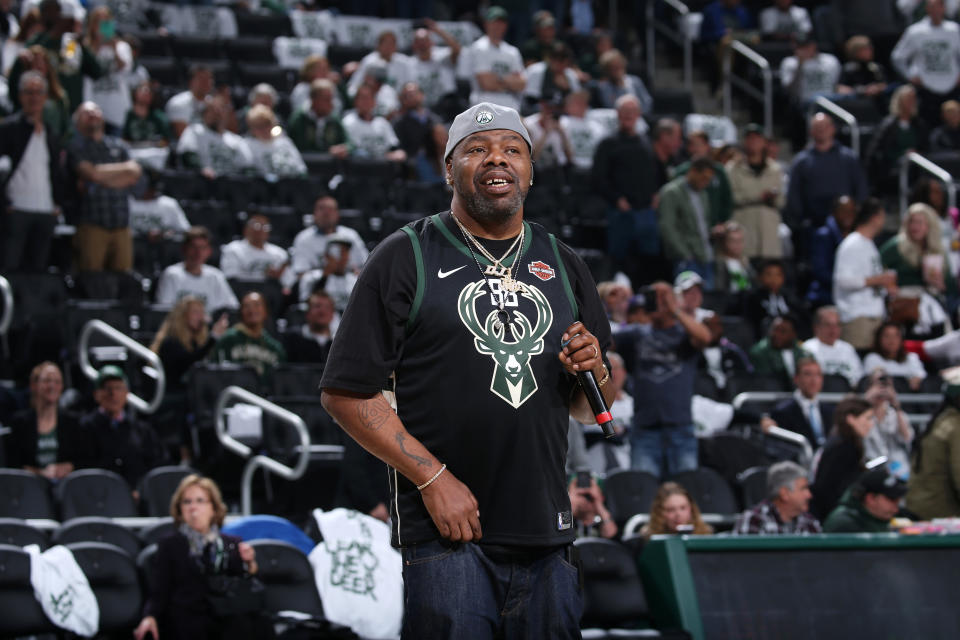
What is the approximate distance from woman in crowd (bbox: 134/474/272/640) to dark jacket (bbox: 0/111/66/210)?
14.1 ft

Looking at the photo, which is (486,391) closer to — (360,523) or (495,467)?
(495,467)

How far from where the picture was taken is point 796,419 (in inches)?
404

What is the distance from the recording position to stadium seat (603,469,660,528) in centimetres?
894

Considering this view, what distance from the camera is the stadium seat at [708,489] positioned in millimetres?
9102

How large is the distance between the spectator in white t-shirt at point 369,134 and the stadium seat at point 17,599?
7.21m

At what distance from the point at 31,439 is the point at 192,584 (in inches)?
96.2

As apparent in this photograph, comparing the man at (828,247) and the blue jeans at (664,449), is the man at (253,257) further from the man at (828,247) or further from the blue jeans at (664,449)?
the man at (828,247)

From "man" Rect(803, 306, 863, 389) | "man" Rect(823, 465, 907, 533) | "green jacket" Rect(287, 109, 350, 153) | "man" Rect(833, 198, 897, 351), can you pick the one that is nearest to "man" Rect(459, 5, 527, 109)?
"green jacket" Rect(287, 109, 350, 153)

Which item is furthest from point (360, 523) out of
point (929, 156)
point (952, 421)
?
point (929, 156)

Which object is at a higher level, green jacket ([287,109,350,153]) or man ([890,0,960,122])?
man ([890,0,960,122])

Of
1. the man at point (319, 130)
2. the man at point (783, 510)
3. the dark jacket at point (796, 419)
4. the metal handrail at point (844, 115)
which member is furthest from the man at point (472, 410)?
the metal handrail at point (844, 115)

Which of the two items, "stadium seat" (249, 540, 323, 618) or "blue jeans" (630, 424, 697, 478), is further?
"blue jeans" (630, 424, 697, 478)

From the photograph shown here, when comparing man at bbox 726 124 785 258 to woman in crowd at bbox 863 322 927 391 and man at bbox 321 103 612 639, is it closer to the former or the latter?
woman in crowd at bbox 863 322 927 391

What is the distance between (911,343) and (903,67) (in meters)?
4.97
